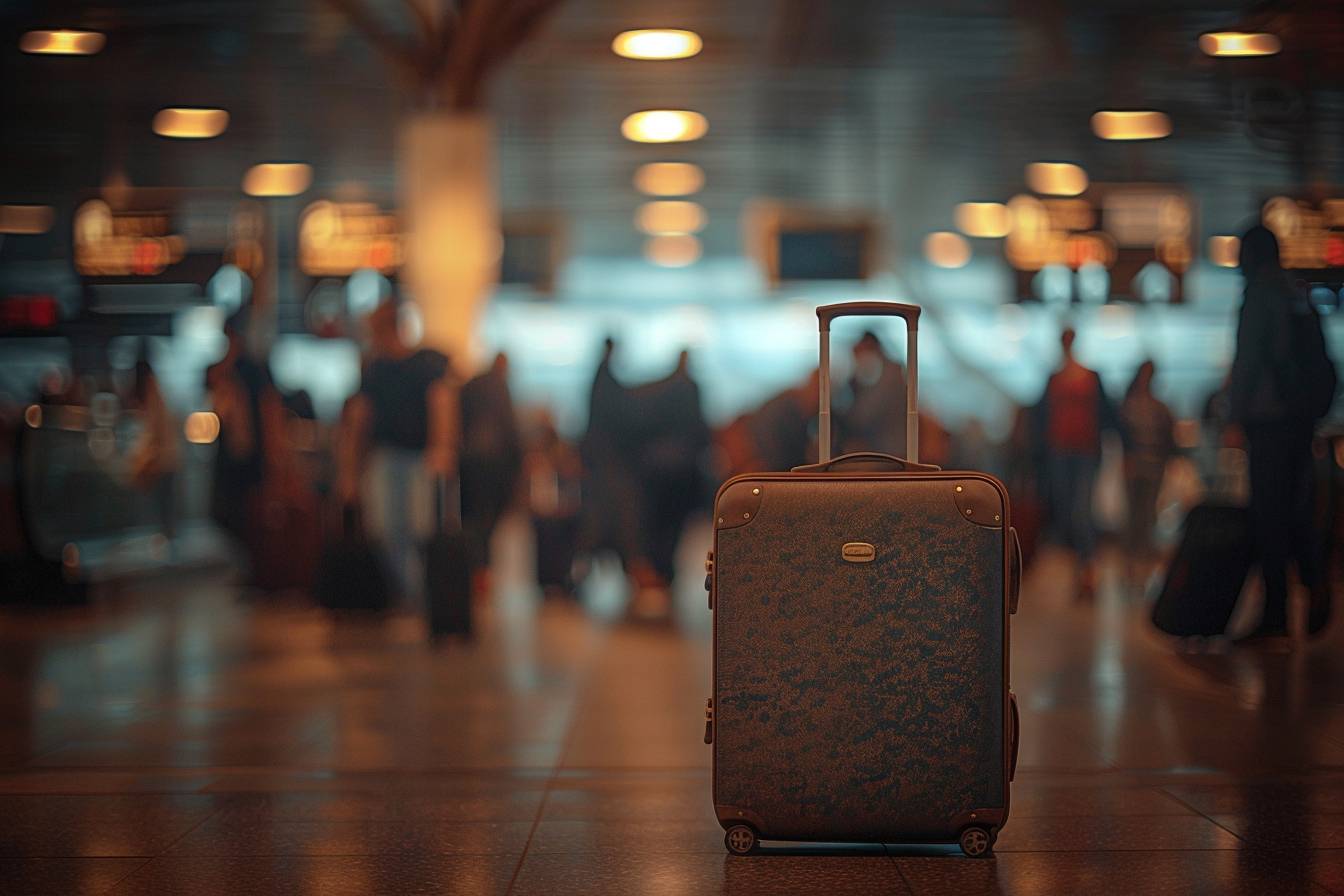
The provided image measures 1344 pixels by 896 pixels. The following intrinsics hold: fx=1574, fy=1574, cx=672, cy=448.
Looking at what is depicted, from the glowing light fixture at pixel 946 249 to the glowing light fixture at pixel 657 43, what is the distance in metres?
12.9

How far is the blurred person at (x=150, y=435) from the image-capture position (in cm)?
1216

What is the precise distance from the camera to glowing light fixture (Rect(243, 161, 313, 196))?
19.3 meters

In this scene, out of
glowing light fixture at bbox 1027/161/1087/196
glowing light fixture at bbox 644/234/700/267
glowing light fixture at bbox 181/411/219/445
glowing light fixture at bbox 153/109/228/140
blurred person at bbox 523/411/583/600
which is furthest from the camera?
glowing light fixture at bbox 644/234/700/267

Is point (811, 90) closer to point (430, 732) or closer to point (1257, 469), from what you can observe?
point (1257, 469)

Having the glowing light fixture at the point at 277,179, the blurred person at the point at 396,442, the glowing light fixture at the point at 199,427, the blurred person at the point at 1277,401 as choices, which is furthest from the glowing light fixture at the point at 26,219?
the blurred person at the point at 1277,401

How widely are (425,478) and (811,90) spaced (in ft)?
23.7

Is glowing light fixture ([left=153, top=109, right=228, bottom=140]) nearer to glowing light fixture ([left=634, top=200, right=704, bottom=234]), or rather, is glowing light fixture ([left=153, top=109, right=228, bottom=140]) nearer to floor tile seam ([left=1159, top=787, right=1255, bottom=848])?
glowing light fixture ([left=634, top=200, right=704, bottom=234])

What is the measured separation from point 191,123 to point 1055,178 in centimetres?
1082

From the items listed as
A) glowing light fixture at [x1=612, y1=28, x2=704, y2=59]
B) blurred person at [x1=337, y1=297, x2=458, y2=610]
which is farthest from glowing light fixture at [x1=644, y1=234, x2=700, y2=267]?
blurred person at [x1=337, y1=297, x2=458, y2=610]

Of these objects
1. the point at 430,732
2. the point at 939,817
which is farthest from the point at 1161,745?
the point at 430,732

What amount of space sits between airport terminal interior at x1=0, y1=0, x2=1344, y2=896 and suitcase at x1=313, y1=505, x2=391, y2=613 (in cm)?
2

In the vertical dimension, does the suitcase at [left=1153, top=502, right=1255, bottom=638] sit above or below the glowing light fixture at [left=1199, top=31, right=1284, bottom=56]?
below

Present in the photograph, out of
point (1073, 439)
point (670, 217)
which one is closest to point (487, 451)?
point (1073, 439)

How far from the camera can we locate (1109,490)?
64.7ft
